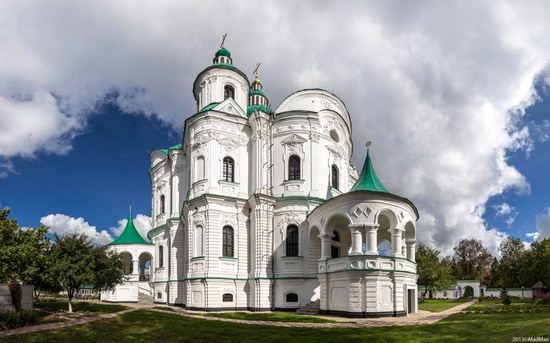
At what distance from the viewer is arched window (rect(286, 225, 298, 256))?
93.6 ft

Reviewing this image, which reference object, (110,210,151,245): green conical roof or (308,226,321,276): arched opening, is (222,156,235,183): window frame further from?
(110,210,151,245): green conical roof

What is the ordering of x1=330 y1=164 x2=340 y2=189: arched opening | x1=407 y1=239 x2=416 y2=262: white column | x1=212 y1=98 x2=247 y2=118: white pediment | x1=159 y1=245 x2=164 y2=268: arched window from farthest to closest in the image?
x1=159 y1=245 x2=164 y2=268: arched window < x1=330 y1=164 x2=340 y2=189: arched opening < x1=212 y1=98 x2=247 y2=118: white pediment < x1=407 y1=239 x2=416 y2=262: white column

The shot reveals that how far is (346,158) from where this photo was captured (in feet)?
113

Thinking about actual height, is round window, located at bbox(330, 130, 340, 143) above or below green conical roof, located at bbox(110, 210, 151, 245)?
above

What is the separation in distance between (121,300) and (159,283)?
4490mm

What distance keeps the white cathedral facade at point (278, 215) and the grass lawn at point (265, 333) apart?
19.8 ft

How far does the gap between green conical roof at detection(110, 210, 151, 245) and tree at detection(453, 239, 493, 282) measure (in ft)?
217

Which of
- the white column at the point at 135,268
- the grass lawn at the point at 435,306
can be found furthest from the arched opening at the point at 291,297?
the white column at the point at 135,268

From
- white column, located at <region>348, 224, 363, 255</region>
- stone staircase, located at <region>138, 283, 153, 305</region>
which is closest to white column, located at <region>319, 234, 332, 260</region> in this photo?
white column, located at <region>348, 224, 363, 255</region>

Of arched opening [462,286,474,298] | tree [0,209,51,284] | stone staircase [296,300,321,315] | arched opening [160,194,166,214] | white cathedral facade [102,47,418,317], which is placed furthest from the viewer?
arched opening [462,286,474,298]

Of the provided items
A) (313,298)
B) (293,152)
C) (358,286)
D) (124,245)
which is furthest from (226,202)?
(124,245)

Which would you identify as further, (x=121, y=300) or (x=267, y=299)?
(x=121, y=300)

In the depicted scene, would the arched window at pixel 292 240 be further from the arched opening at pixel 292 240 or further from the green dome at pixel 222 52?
the green dome at pixel 222 52

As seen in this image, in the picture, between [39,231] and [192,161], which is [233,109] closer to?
[192,161]
